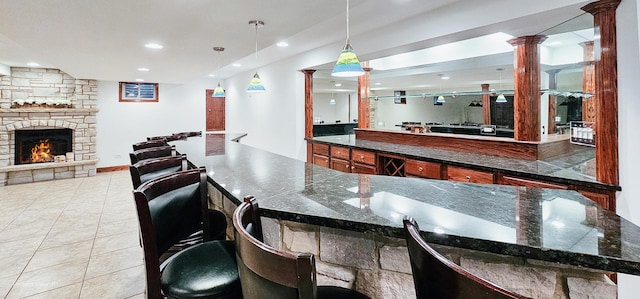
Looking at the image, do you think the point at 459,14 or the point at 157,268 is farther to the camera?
the point at 459,14

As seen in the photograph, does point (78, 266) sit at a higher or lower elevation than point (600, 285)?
lower

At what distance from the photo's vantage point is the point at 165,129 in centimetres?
A: 839

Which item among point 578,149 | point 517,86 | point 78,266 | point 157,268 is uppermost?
point 517,86

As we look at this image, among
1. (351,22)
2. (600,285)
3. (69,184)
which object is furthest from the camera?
(69,184)

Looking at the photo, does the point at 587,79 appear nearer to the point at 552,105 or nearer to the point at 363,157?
the point at 552,105

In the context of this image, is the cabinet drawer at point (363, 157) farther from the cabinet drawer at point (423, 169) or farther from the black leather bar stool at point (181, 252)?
the black leather bar stool at point (181, 252)

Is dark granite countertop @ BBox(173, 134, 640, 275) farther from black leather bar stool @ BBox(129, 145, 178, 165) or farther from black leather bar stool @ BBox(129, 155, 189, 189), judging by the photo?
black leather bar stool @ BBox(129, 145, 178, 165)

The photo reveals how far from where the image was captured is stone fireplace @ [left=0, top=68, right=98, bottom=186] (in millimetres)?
6273

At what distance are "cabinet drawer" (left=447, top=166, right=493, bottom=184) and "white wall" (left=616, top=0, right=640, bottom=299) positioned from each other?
81 centimetres

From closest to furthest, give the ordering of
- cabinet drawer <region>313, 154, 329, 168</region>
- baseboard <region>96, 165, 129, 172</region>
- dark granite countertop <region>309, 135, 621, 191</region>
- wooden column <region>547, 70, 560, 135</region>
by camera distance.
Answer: dark granite countertop <region>309, 135, 621, 191</region> < wooden column <region>547, 70, 560, 135</region> < cabinet drawer <region>313, 154, 329, 168</region> < baseboard <region>96, 165, 129, 172</region>

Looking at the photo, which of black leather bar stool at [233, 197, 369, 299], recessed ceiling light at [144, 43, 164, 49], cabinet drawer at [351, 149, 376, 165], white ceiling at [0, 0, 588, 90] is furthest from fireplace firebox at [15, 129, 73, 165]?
black leather bar stool at [233, 197, 369, 299]

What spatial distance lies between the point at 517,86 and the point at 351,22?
1842 mm

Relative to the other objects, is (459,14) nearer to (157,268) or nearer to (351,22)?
(351,22)

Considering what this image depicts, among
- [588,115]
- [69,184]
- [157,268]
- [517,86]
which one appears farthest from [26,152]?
[588,115]
